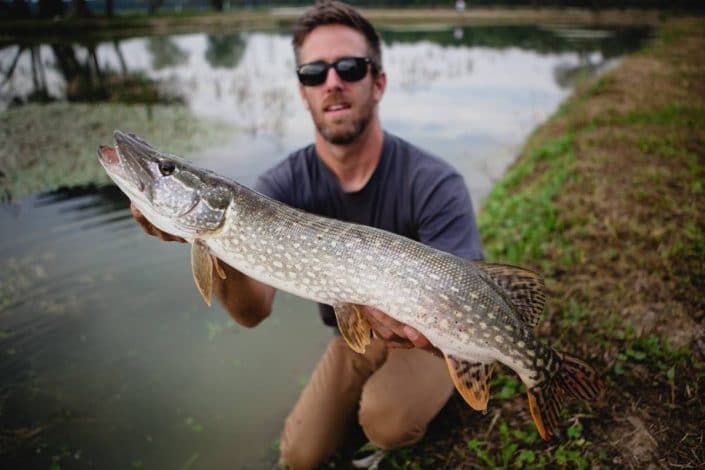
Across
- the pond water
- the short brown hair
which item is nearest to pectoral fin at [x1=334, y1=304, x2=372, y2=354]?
the pond water

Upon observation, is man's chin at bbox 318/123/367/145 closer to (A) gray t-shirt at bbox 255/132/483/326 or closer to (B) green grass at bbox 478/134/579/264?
(A) gray t-shirt at bbox 255/132/483/326

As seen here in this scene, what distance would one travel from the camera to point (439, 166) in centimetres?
245

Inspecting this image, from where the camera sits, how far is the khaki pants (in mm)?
2279

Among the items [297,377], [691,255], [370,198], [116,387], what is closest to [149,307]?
[116,387]

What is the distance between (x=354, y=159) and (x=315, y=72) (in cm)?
54

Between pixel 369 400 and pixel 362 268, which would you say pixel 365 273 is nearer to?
pixel 362 268

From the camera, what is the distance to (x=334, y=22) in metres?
2.58

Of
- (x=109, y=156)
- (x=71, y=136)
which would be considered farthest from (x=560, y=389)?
(x=71, y=136)

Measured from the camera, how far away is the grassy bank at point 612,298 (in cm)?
200

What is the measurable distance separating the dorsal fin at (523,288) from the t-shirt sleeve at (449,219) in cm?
32

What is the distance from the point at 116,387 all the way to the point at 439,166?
8.78ft

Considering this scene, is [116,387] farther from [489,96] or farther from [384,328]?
[489,96]

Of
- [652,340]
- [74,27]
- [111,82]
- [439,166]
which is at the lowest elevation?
[652,340]

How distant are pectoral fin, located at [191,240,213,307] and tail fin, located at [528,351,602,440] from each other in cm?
135
